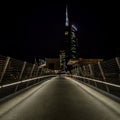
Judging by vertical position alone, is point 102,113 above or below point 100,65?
below

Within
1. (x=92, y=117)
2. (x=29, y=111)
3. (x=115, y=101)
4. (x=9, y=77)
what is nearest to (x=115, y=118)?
(x=92, y=117)

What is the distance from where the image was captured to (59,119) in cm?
841

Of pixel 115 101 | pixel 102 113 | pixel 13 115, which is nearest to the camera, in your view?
pixel 13 115

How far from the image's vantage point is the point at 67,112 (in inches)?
390

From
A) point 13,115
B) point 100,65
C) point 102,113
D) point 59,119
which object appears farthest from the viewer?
point 100,65

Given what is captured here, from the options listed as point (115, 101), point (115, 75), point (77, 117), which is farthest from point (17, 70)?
point (77, 117)

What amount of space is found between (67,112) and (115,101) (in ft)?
12.1

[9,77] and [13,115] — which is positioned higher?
[9,77]

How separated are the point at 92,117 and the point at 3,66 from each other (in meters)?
6.08

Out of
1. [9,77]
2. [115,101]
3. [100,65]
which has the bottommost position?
[115,101]

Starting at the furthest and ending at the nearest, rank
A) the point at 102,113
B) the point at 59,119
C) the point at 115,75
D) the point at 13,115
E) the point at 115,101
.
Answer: the point at 115,75 < the point at 115,101 < the point at 102,113 < the point at 13,115 < the point at 59,119

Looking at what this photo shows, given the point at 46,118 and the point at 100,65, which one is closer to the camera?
the point at 46,118

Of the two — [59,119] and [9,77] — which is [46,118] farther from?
[9,77]

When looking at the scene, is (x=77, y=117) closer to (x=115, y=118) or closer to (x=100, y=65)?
(x=115, y=118)
